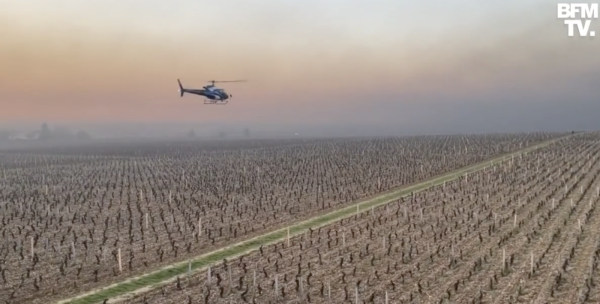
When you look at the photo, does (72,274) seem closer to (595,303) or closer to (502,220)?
(595,303)

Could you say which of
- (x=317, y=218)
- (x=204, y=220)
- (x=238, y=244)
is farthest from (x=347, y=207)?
(x=238, y=244)

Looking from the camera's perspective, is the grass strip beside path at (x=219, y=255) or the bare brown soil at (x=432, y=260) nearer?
the bare brown soil at (x=432, y=260)

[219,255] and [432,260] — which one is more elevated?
[219,255]

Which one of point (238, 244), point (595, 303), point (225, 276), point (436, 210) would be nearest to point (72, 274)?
point (225, 276)

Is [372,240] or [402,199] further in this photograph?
[402,199]

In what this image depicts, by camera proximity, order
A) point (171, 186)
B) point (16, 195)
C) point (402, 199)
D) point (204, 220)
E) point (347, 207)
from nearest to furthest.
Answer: point (204, 220) → point (347, 207) → point (402, 199) → point (16, 195) → point (171, 186)

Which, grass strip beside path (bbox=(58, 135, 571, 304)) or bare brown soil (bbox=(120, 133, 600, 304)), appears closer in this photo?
bare brown soil (bbox=(120, 133, 600, 304))

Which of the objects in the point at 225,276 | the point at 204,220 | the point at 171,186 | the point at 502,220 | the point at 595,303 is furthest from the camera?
the point at 171,186

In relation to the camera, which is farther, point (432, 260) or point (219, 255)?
point (219, 255)
